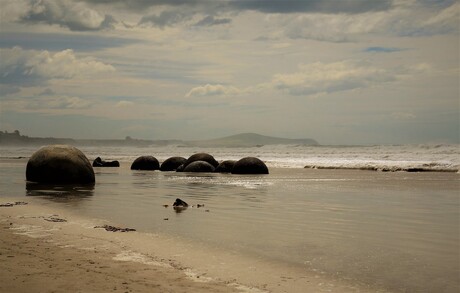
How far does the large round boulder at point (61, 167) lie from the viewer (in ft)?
55.6

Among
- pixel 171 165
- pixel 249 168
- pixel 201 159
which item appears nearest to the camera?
pixel 249 168

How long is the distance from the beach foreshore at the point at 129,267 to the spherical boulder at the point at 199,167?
63.7ft

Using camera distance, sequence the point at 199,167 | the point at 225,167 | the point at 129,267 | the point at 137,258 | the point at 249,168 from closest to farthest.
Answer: the point at 129,267 → the point at 137,258 → the point at 249,168 → the point at 199,167 → the point at 225,167

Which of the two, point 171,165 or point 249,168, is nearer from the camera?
point 249,168

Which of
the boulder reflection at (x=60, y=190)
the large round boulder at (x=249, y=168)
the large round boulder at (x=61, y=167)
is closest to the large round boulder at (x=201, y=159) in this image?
the large round boulder at (x=249, y=168)

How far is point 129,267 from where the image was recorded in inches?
221

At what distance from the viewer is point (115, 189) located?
52.4 feet

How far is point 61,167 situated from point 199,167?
11.2 metres

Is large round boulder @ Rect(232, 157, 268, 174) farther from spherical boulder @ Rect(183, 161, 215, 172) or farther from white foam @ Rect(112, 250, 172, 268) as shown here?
white foam @ Rect(112, 250, 172, 268)

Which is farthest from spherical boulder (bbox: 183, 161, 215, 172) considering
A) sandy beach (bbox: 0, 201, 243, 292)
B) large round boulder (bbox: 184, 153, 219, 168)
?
sandy beach (bbox: 0, 201, 243, 292)

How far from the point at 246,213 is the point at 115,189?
6854 mm

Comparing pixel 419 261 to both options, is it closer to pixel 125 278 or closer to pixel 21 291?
pixel 125 278

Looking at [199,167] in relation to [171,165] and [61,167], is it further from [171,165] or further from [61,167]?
[61,167]

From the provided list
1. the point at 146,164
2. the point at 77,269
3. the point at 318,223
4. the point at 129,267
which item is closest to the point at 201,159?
the point at 146,164
